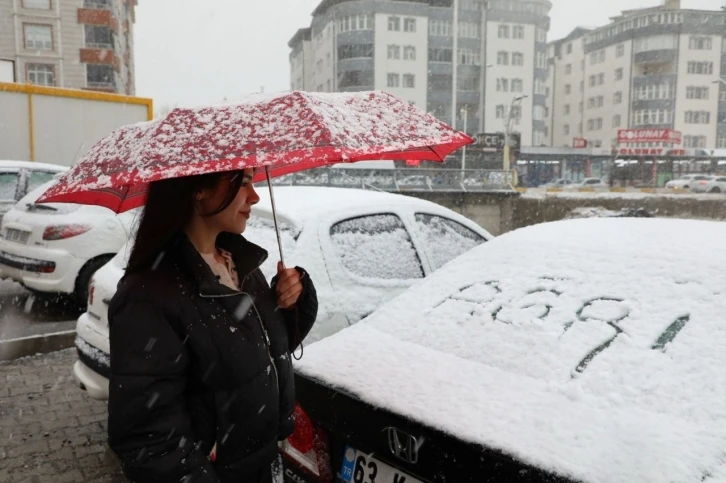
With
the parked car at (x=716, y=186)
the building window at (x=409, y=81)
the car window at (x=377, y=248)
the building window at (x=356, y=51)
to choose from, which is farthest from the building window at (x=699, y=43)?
the car window at (x=377, y=248)

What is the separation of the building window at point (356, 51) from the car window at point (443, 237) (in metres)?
62.0

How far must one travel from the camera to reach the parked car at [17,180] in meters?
8.76

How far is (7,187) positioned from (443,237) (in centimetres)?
692

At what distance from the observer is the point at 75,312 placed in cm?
731

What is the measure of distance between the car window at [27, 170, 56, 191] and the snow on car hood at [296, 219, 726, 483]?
7755 millimetres

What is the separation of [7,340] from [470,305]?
5.01 meters

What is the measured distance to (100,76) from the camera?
1951 inches

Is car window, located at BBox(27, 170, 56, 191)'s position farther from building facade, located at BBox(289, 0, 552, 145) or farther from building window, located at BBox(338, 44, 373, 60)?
building window, located at BBox(338, 44, 373, 60)

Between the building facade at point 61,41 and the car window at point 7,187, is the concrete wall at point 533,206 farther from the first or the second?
the building facade at point 61,41

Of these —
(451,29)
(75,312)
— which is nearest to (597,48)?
(451,29)

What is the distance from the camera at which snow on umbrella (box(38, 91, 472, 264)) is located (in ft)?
5.15

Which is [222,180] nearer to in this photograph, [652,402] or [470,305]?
[470,305]

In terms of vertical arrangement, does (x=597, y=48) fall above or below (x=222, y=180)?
above

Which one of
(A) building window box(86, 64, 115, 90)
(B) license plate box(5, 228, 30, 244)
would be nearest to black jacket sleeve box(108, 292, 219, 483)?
(B) license plate box(5, 228, 30, 244)
